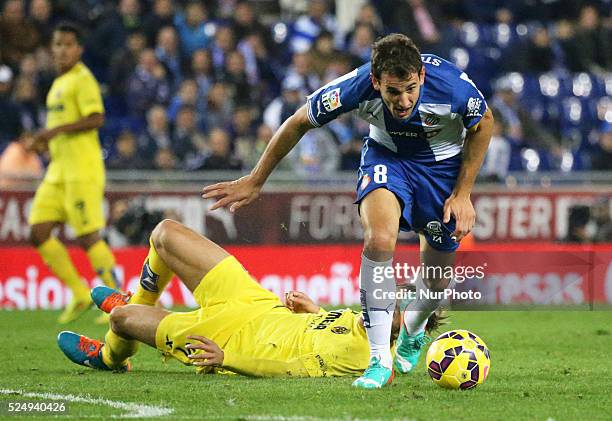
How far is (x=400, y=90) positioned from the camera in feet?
21.7

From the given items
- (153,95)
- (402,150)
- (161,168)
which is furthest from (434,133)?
(153,95)

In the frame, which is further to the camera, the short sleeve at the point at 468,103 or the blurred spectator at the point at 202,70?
the blurred spectator at the point at 202,70

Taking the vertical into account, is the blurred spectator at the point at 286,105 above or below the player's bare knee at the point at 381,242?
above

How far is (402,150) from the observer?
7520 millimetres

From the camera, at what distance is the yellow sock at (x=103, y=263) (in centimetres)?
1135

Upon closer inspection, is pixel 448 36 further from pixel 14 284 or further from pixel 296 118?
pixel 296 118

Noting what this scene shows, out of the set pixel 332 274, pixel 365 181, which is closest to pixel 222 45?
pixel 332 274

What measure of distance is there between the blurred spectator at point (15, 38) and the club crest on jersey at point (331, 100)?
33.1ft

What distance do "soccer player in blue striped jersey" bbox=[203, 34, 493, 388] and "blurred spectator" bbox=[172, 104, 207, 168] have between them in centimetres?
761

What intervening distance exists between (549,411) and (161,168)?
364 inches

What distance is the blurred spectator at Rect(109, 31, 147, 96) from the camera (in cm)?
1606

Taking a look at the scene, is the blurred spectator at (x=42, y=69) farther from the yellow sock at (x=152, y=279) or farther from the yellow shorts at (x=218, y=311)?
the yellow shorts at (x=218, y=311)

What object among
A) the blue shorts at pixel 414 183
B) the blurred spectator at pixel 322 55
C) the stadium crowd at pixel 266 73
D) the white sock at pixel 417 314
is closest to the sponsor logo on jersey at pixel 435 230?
the blue shorts at pixel 414 183

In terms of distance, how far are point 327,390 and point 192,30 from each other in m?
11.0
